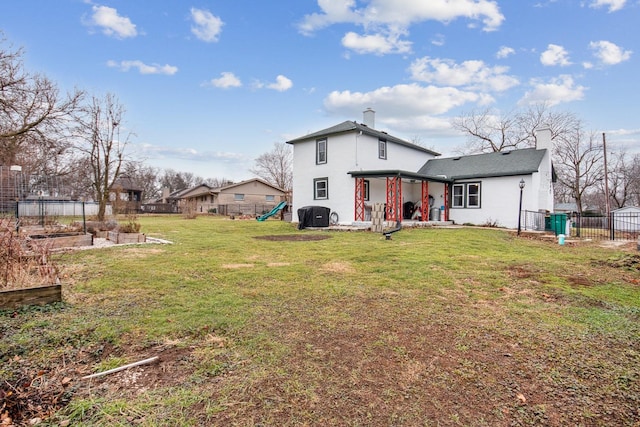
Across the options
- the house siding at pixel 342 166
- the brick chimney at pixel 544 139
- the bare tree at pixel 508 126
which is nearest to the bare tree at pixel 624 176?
the bare tree at pixel 508 126

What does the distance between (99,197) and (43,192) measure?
6.49 feet

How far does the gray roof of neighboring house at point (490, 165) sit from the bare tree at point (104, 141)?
57.7 ft

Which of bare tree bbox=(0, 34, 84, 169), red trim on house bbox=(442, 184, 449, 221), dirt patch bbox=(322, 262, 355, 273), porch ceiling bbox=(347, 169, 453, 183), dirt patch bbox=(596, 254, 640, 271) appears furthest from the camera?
red trim on house bbox=(442, 184, 449, 221)

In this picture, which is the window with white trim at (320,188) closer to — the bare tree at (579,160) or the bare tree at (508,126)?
the bare tree at (508,126)

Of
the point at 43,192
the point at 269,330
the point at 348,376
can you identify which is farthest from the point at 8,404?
the point at 43,192

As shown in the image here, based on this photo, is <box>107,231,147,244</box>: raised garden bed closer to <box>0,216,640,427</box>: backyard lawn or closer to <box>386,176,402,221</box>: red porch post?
<box>0,216,640,427</box>: backyard lawn

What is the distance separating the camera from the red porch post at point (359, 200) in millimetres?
16009

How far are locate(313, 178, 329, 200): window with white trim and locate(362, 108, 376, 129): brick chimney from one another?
5.11 m

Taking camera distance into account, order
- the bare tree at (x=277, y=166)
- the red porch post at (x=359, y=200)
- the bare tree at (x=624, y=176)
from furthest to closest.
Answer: the bare tree at (x=277, y=166) < the bare tree at (x=624, y=176) < the red porch post at (x=359, y=200)

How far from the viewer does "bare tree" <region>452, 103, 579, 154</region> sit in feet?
97.6

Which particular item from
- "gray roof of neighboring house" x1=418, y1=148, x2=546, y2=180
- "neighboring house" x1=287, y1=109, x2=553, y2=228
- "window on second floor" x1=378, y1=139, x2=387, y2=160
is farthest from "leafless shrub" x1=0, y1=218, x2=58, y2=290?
"gray roof of neighboring house" x1=418, y1=148, x2=546, y2=180

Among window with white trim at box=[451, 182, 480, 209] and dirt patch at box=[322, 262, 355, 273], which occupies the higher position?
window with white trim at box=[451, 182, 480, 209]

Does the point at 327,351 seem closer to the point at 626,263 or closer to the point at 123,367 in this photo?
the point at 123,367

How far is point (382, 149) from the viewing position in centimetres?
1814
